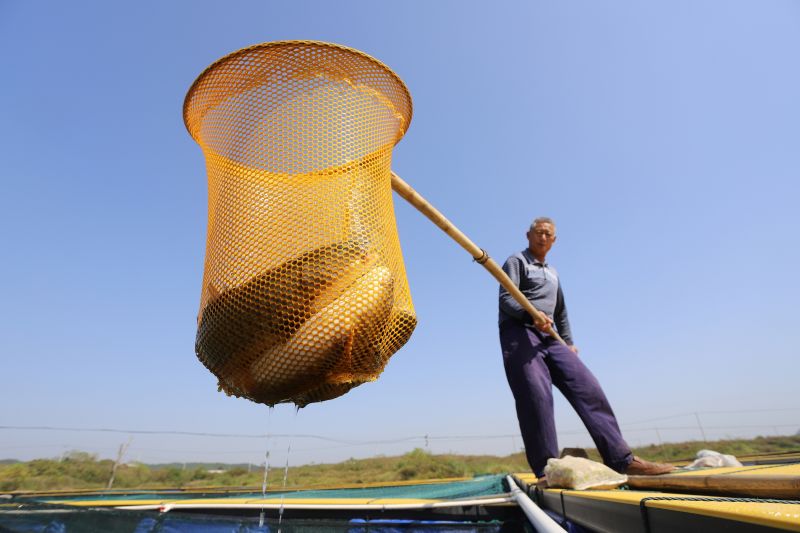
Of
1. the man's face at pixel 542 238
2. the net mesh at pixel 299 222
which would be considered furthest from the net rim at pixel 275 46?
the man's face at pixel 542 238

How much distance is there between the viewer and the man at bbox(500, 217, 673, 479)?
2529 mm

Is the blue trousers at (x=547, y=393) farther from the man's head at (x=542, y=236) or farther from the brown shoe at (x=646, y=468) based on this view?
the man's head at (x=542, y=236)

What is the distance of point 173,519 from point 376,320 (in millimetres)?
1677

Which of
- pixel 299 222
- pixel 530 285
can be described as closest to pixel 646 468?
pixel 530 285

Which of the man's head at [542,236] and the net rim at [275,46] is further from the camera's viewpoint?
the man's head at [542,236]

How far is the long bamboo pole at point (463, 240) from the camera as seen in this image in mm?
2088

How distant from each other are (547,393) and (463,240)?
1.10 meters

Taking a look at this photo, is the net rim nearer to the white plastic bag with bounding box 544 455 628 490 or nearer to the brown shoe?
the white plastic bag with bounding box 544 455 628 490

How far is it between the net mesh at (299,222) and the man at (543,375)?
1.46m

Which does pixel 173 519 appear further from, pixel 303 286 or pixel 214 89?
pixel 214 89

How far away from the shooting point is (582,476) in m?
1.81

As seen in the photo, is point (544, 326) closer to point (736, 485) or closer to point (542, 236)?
point (542, 236)

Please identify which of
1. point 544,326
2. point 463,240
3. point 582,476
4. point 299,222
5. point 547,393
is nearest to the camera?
point 299,222

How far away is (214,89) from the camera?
5.25 ft
